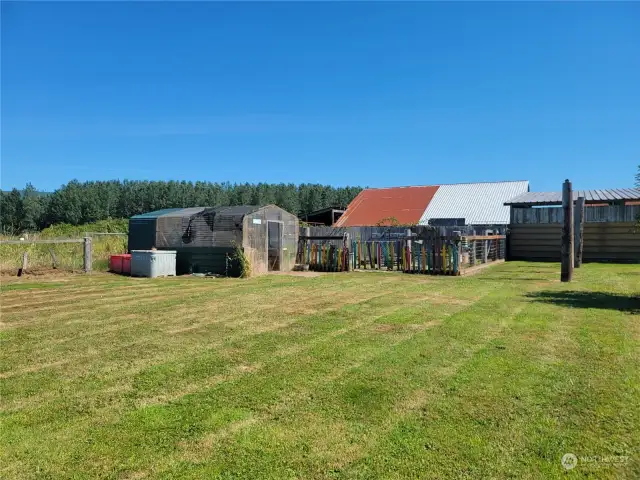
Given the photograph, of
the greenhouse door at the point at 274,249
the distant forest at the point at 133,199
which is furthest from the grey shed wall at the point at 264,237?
the distant forest at the point at 133,199

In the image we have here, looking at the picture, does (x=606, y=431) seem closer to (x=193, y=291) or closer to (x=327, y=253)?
(x=193, y=291)

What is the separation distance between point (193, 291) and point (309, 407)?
8.76m

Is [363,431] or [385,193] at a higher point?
[385,193]

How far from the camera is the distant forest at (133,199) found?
202 feet

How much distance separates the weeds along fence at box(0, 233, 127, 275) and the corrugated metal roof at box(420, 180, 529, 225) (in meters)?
21.4

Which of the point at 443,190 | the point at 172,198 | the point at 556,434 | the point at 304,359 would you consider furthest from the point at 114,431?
the point at 172,198

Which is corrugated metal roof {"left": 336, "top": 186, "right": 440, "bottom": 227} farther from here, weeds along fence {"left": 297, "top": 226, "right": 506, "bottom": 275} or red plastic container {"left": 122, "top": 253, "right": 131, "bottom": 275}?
red plastic container {"left": 122, "top": 253, "right": 131, "bottom": 275}

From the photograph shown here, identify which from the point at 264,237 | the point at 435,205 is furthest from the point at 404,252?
the point at 435,205

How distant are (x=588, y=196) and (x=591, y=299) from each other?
61.1 ft

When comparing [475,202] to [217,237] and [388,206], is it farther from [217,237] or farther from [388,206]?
[217,237]

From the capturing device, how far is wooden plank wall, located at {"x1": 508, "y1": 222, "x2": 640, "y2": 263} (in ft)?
78.8

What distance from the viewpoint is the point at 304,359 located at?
5.33 m

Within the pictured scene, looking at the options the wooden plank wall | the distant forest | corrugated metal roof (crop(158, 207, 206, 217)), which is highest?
the distant forest

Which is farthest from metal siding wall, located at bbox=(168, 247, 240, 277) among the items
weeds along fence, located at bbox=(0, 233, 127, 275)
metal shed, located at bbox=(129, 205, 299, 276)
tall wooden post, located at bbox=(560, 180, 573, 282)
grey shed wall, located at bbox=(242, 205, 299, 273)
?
tall wooden post, located at bbox=(560, 180, 573, 282)
